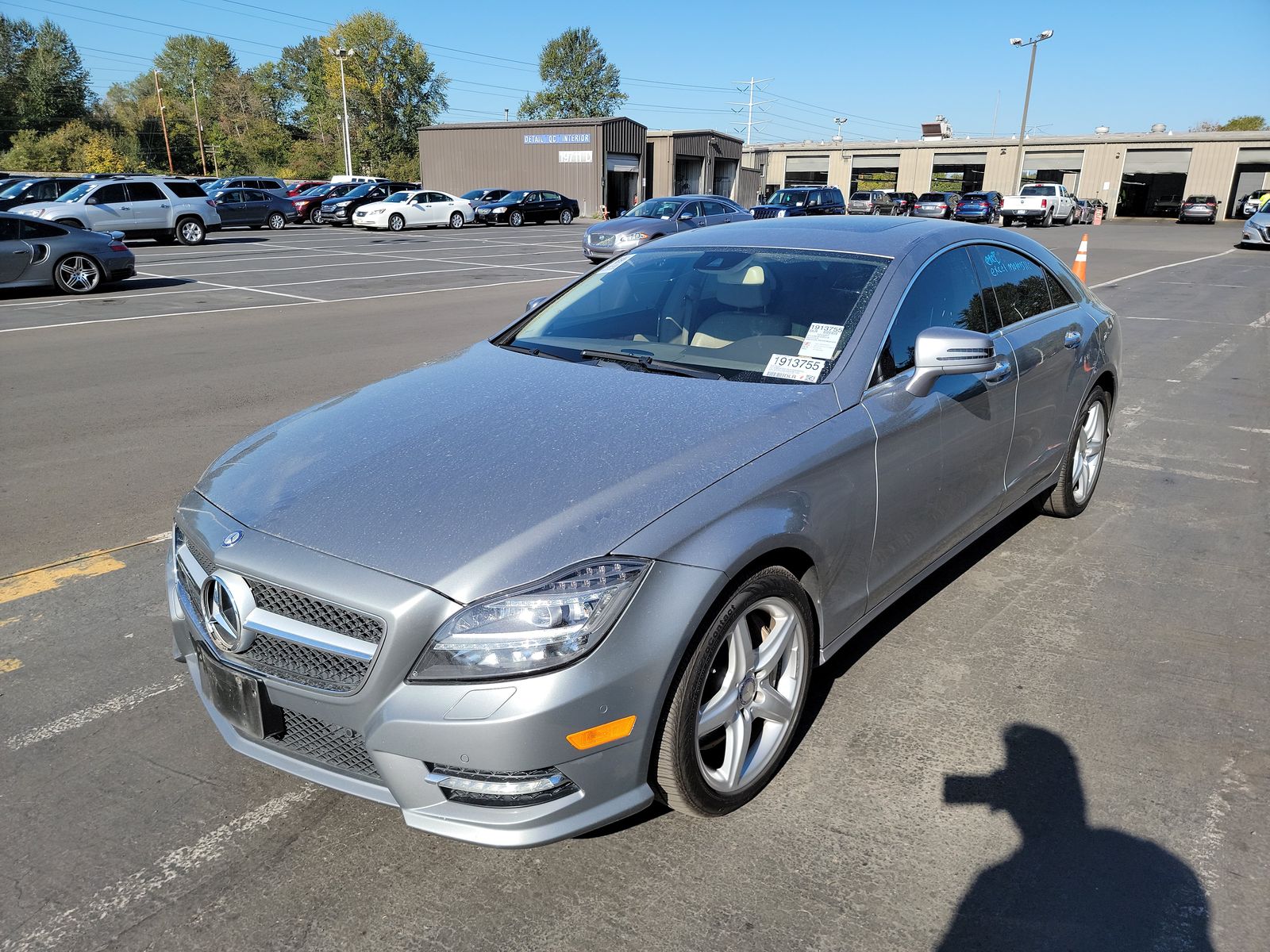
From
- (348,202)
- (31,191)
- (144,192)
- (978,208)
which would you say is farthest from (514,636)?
(978,208)

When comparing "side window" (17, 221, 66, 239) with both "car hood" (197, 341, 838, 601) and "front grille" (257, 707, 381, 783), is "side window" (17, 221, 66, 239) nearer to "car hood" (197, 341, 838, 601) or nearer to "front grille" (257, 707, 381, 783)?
"car hood" (197, 341, 838, 601)

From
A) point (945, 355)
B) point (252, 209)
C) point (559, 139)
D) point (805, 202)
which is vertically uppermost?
point (559, 139)

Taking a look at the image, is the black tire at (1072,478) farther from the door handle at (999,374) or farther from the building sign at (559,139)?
the building sign at (559,139)

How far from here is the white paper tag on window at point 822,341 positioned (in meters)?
3.26

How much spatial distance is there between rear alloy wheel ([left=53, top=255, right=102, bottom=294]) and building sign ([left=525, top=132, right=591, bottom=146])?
3904 cm

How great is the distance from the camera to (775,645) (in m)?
2.75

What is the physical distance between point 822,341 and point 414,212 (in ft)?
116

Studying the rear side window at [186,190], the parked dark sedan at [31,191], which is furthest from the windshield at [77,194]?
the rear side window at [186,190]

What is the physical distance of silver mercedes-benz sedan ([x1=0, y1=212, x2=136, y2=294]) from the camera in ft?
47.6

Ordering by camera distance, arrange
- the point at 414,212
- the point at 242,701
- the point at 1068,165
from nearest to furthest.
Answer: the point at 242,701 → the point at 414,212 → the point at 1068,165

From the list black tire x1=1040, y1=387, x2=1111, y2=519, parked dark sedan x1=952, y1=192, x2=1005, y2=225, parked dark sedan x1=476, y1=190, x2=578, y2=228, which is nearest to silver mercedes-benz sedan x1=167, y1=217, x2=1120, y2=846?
black tire x1=1040, y1=387, x2=1111, y2=519

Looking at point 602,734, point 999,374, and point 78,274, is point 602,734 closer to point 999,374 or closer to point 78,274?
point 999,374

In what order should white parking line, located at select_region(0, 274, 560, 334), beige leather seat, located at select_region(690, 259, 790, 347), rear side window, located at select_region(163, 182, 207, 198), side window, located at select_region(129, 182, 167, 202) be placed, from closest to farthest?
beige leather seat, located at select_region(690, 259, 790, 347)
white parking line, located at select_region(0, 274, 560, 334)
side window, located at select_region(129, 182, 167, 202)
rear side window, located at select_region(163, 182, 207, 198)

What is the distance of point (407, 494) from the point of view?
250 centimetres
